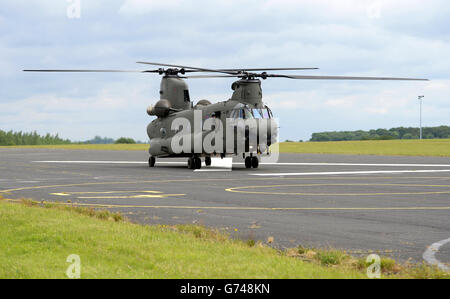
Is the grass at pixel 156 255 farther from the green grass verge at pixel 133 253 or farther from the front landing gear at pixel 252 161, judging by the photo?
the front landing gear at pixel 252 161

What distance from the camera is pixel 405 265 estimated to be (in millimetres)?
9453

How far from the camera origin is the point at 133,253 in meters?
9.76

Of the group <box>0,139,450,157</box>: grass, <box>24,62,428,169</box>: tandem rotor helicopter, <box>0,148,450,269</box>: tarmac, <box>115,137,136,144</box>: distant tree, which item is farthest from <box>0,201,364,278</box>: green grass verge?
<box>115,137,136,144</box>: distant tree

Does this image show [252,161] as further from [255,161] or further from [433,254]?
[433,254]

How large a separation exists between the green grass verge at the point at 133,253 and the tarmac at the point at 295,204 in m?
1.48

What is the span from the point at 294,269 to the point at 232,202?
34.4ft

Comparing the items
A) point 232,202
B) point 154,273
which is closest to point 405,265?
point 154,273

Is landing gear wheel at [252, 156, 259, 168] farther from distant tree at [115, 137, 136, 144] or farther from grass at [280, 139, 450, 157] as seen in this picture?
distant tree at [115, 137, 136, 144]

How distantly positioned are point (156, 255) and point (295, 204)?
9.54m

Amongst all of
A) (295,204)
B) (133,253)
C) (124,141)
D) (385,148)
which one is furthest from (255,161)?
(124,141)

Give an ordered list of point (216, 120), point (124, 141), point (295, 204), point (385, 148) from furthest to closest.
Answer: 1. point (124, 141)
2. point (385, 148)
3. point (216, 120)
4. point (295, 204)

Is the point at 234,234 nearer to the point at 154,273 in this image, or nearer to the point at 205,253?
the point at 205,253

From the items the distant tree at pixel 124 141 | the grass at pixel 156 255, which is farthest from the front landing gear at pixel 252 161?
the distant tree at pixel 124 141

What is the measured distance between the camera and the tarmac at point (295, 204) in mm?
12039
